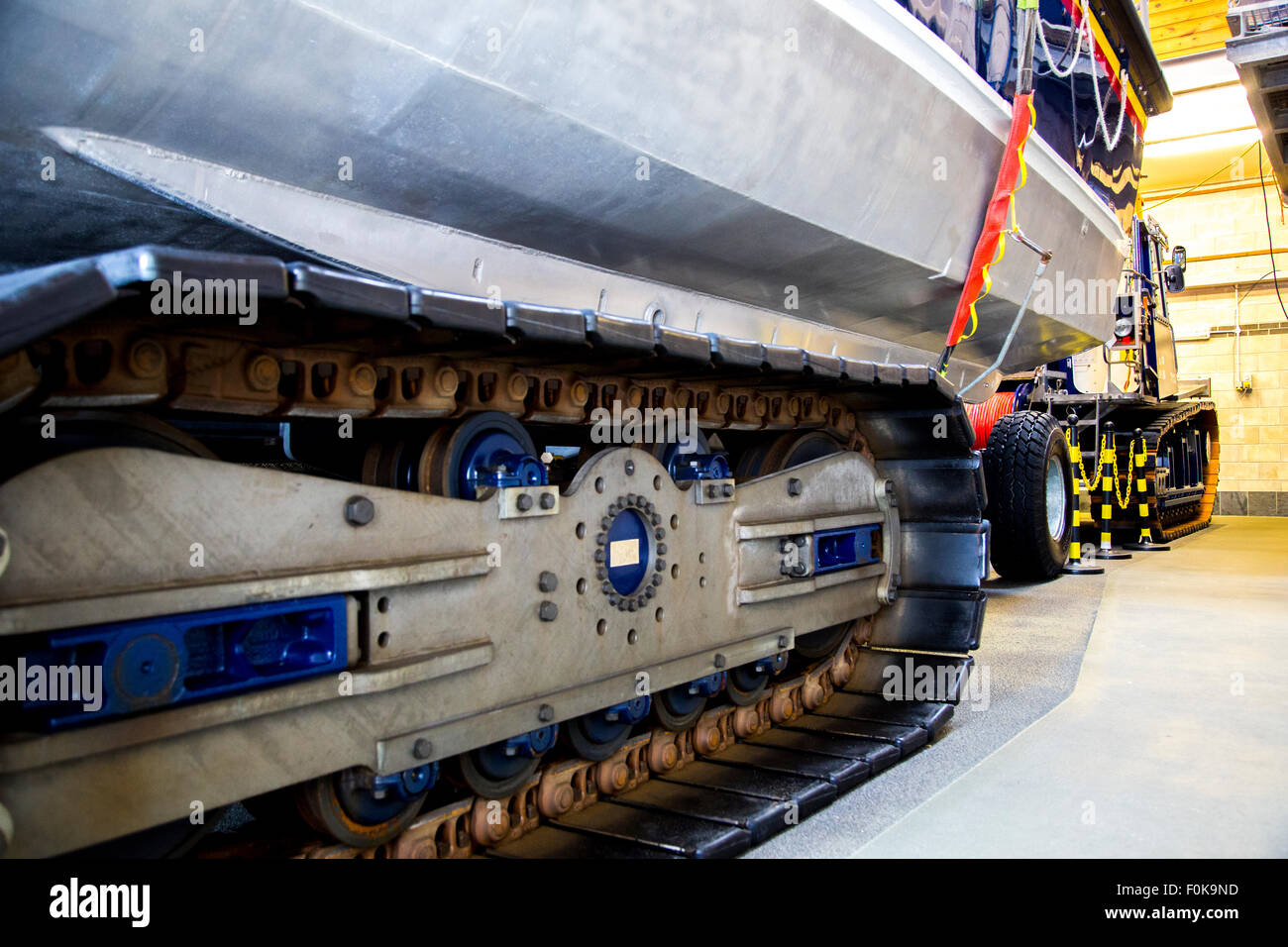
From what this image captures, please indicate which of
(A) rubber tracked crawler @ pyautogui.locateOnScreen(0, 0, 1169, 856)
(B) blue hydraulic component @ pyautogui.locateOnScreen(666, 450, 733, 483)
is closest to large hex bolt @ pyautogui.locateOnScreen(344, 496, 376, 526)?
(A) rubber tracked crawler @ pyautogui.locateOnScreen(0, 0, 1169, 856)

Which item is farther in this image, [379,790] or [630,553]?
[630,553]

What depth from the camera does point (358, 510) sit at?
170 cm

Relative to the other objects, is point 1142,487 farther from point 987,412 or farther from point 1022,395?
point 987,412

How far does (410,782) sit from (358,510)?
0.55 m

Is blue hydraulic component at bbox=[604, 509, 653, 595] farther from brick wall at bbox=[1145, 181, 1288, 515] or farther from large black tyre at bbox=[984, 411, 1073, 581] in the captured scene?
brick wall at bbox=[1145, 181, 1288, 515]

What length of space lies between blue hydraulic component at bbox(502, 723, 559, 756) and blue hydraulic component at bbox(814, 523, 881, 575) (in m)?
1.14

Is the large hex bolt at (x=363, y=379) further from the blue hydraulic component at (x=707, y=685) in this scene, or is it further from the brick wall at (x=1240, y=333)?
the brick wall at (x=1240, y=333)

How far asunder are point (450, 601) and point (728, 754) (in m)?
1.18

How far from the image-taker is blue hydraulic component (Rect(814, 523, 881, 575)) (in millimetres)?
3062

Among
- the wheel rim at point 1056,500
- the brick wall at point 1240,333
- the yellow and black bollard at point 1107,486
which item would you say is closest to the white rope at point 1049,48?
the wheel rim at point 1056,500

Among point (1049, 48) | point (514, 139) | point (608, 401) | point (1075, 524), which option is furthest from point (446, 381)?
point (1075, 524)

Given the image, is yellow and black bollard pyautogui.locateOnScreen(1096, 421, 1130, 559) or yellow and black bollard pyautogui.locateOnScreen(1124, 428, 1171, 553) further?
yellow and black bollard pyautogui.locateOnScreen(1124, 428, 1171, 553)

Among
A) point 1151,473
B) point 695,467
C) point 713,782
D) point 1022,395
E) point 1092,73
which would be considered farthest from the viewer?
point 1151,473
